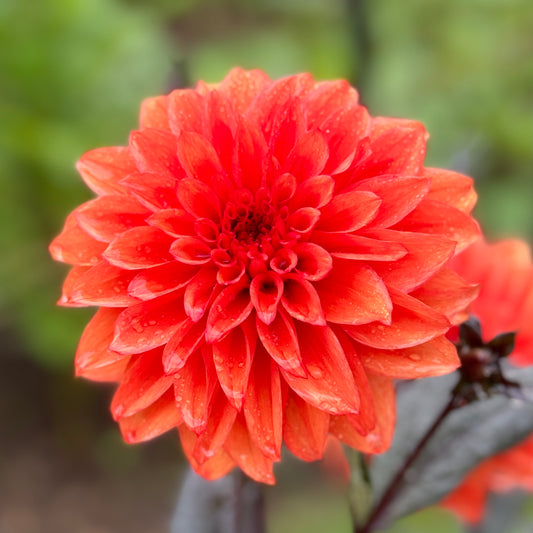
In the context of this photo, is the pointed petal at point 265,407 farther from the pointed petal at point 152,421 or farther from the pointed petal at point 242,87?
the pointed petal at point 242,87

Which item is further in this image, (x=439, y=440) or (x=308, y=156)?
(x=439, y=440)

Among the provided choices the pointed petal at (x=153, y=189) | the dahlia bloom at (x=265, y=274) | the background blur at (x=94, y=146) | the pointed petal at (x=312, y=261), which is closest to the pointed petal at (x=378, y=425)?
the dahlia bloom at (x=265, y=274)

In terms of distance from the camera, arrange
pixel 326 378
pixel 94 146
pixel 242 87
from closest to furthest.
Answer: pixel 326 378 → pixel 242 87 → pixel 94 146

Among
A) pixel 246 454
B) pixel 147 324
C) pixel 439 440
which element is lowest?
pixel 439 440

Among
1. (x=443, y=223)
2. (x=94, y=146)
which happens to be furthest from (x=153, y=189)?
(x=94, y=146)

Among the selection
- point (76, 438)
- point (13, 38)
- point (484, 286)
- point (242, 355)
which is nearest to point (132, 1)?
point (13, 38)

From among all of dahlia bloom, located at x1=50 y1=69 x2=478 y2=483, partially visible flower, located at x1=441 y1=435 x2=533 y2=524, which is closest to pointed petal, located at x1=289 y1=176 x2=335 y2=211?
dahlia bloom, located at x1=50 y1=69 x2=478 y2=483

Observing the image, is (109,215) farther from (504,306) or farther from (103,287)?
(504,306)

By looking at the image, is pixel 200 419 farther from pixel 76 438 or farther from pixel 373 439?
pixel 76 438

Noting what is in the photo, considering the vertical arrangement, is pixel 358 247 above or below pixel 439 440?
above
